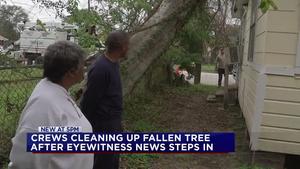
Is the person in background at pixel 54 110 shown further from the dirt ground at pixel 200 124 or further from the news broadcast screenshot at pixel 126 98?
the dirt ground at pixel 200 124

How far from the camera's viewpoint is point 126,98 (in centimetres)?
870

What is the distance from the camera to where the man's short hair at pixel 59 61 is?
283cm

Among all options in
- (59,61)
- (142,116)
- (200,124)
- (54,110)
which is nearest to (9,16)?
(59,61)

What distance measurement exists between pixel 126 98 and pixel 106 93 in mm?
4132

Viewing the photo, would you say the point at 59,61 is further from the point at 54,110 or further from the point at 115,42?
the point at 115,42

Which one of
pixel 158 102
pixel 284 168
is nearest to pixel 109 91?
pixel 284 168

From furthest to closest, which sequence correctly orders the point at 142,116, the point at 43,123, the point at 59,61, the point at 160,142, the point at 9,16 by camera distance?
1. the point at 142,116
2. the point at 9,16
3. the point at 160,142
4. the point at 59,61
5. the point at 43,123

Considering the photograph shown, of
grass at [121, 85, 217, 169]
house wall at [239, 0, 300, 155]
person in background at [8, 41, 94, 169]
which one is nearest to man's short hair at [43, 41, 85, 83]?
person in background at [8, 41, 94, 169]

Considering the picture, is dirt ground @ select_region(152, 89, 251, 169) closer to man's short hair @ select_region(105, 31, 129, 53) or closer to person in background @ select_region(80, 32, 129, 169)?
person in background @ select_region(80, 32, 129, 169)

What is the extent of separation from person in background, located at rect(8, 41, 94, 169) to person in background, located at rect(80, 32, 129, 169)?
1.57 m

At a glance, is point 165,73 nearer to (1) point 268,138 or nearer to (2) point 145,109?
(2) point 145,109

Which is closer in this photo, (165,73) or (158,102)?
(158,102)

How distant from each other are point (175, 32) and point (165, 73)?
1064cm

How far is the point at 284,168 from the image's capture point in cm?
724
